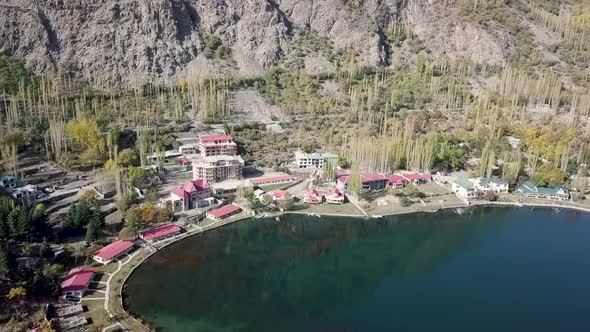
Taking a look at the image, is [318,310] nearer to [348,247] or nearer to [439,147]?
[348,247]

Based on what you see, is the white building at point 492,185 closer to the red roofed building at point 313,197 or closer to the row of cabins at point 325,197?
the row of cabins at point 325,197

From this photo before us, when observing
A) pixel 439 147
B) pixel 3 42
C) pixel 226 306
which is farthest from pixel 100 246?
pixel 3 42

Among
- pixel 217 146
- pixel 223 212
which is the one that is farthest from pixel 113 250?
pixel 217 146

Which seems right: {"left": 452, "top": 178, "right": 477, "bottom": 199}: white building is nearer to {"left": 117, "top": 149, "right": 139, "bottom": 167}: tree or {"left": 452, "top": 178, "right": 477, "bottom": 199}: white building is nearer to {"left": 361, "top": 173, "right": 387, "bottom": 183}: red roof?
{"left": 361, "top": 173, "right": 387, "bottom": 183}: red roof

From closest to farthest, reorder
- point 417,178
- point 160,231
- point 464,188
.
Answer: point 160,231 < point 464,188 < point 417,178

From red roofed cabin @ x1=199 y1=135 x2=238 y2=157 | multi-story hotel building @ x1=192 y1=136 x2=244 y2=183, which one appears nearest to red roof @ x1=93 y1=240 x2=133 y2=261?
multi-story hotel building @ x1=192 y1=136 x2=244 y2=183

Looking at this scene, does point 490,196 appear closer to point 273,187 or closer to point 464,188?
point 464,188
